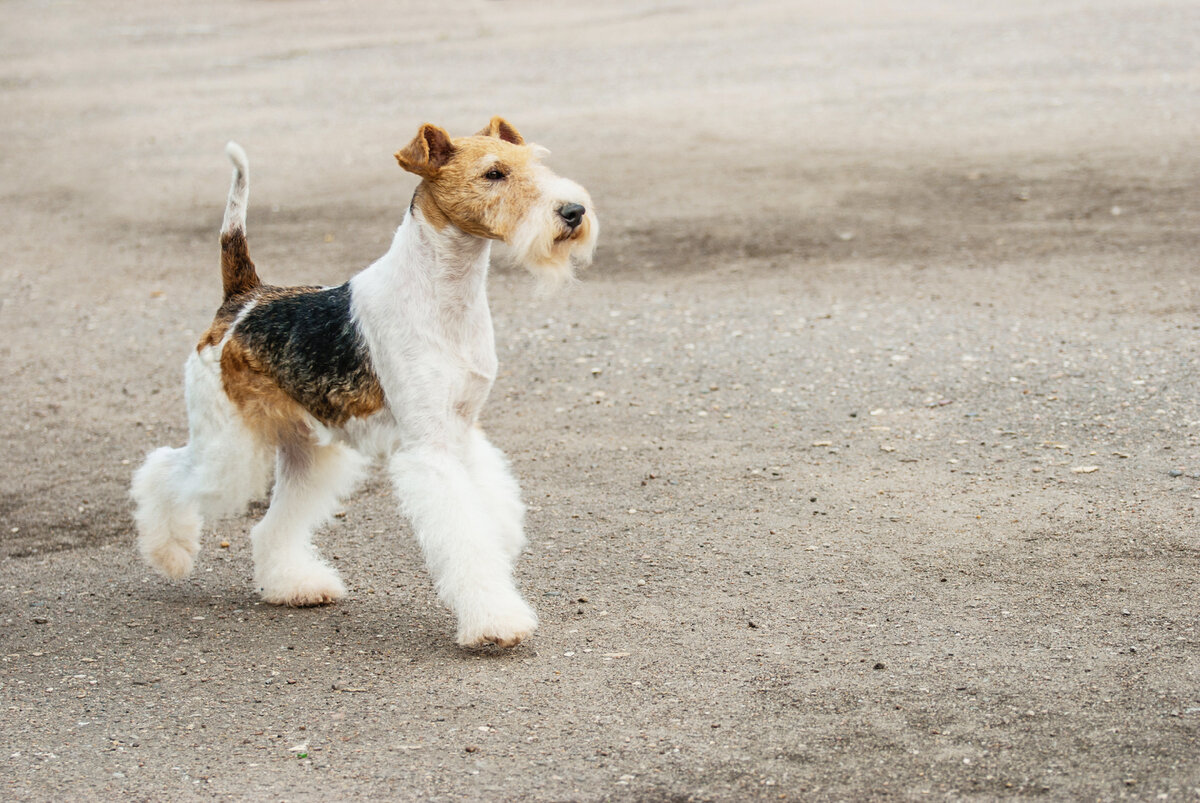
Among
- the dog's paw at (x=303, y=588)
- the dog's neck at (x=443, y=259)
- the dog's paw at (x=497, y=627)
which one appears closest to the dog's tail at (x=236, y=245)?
the dog's neck at (x=443, y=259)

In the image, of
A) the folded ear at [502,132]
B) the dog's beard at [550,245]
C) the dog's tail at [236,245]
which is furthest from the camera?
the dog's tail at [236,245]

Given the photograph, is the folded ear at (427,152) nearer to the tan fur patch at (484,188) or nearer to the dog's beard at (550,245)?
the tan fur patch at (484,188)

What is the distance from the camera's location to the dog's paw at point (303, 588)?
16.5 feet

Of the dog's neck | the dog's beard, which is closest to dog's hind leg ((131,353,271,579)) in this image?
the dog's neck

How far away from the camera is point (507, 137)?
15.5 ft

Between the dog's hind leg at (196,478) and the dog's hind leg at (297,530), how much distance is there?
211 mm

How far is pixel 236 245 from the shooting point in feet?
16.5

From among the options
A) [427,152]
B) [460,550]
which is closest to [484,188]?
[427,152]

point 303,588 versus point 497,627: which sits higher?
point 497,627

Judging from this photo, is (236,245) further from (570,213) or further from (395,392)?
(570,213)

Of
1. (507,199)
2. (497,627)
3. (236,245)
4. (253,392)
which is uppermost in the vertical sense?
(507,199)

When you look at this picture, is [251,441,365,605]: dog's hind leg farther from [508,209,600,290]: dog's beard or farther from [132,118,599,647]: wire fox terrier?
[508,209,600,290]: dog's beard

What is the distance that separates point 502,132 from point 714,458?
2217 millimetres

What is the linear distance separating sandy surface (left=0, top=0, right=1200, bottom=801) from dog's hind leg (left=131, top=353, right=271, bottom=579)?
0.29 m
